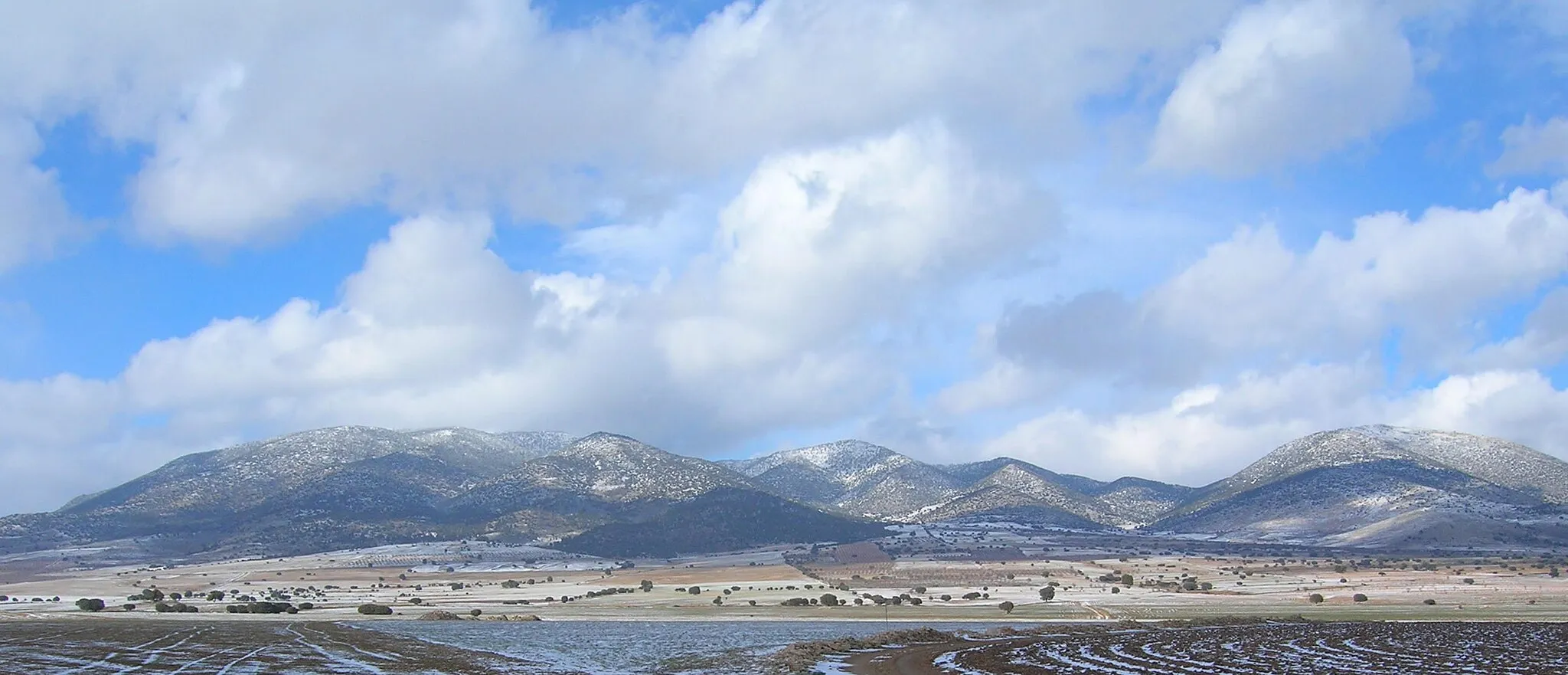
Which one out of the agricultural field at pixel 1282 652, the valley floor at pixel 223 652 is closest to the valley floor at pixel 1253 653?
the agricultural field at pixel 1282 652

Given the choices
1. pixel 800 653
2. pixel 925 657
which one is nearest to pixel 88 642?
pixel 800 653

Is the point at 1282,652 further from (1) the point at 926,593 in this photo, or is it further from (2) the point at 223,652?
(1) the point at 926,593

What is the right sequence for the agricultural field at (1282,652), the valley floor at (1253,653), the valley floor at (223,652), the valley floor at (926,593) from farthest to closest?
1. the valley floor at (926,593)
2. the valley floor at (223,652)
3. the valley floor at (1253,653)
4. the agricultural field at (1282,652)

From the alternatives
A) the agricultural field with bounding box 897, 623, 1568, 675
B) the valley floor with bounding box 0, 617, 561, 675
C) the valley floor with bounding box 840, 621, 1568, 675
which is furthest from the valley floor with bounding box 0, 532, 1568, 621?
the valley floor with bounding box 0, 617, 561, 675

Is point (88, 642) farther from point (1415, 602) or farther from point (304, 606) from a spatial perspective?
point (1415, 602)

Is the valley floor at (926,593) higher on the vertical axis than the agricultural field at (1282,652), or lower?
higher

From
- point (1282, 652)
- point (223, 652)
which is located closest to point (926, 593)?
point (1282, 652)

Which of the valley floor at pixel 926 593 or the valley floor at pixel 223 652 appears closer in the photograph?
the valley floor at pixel 223 652

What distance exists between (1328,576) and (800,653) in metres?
120

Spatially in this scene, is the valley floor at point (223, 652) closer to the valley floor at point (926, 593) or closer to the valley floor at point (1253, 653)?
the valley floor at point (1253, 653)

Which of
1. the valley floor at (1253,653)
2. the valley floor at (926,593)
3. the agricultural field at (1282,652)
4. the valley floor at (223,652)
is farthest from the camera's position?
the valley floor at (926,593)

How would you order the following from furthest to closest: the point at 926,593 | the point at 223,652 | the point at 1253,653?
the point at 926,593 < the point at 223,652 < the point at 1253,653

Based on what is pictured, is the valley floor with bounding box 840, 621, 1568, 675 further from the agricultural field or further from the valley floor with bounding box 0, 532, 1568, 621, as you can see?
the valley floor with bounding box 0, 532, 1568, 621

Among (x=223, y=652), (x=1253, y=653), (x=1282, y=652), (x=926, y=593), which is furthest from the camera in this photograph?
(x=926, y=593)
